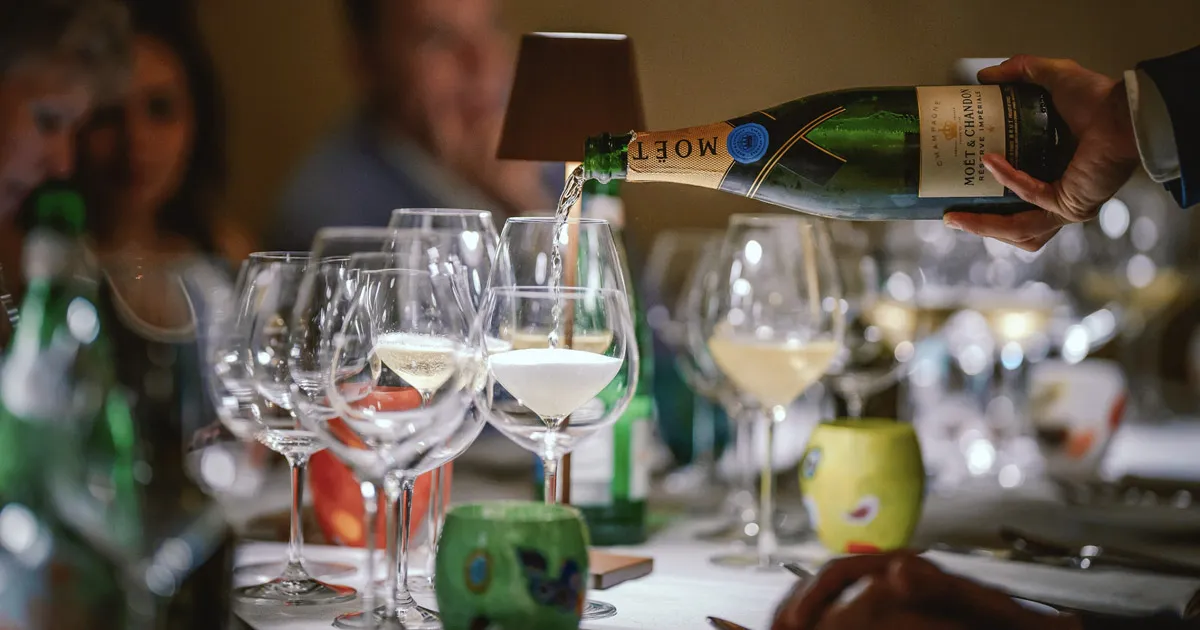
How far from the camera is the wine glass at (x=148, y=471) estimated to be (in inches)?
24.9

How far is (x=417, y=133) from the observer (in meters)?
2.58

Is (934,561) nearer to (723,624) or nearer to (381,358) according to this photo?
(723,624)

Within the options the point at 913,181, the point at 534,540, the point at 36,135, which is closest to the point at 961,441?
the point at 913,181

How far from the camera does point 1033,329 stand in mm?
1932

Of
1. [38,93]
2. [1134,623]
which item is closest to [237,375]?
[1134,623]

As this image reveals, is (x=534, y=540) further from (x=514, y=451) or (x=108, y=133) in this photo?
(x=108, y=133)

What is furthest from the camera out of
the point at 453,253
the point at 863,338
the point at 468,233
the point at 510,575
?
the point at 863,338

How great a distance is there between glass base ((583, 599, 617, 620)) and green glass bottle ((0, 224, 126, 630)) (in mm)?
374

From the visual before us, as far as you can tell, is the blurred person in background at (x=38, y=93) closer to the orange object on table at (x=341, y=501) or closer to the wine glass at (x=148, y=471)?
the orange object on table at (x=341, y=501)

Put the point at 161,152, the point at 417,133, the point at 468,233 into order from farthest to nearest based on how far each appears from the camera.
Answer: the point at 417,133
the point at 161,152
the point at 468,233

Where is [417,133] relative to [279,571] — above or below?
above

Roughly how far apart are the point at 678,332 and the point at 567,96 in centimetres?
44

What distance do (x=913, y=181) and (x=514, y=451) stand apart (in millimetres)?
766

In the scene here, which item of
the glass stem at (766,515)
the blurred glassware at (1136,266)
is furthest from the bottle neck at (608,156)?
the blurred glassware at (1136,266)
